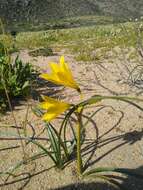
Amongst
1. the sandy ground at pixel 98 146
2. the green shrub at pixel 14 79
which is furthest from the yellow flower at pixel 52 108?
the green shrub at pixel 14 79

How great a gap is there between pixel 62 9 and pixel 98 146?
8.22 meters

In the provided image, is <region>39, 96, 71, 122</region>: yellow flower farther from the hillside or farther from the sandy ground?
the hillside

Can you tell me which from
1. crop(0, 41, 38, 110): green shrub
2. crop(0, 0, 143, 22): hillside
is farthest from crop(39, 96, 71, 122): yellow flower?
crop(0, 0, 143, 22): hillside

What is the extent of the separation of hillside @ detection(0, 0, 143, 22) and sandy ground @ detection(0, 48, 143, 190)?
20.1 ft

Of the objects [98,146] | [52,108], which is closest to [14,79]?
[98,146]

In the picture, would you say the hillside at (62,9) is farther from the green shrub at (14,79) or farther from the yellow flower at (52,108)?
the yellow flower at (52,108)

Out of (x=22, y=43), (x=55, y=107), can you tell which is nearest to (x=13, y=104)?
(x=55, y=107)

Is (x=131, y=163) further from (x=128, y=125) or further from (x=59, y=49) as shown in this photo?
(x=59, y=49)

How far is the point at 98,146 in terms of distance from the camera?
3.87 metres

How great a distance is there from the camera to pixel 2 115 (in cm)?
445

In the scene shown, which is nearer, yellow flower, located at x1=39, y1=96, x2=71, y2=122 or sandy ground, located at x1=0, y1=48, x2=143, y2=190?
yellow flower, located at x1=39, y1=96, x2=71, y2=122

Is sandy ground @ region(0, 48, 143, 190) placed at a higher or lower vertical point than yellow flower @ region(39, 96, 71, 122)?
lower

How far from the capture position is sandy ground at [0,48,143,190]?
3.45 m

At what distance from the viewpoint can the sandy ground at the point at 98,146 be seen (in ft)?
11.3
